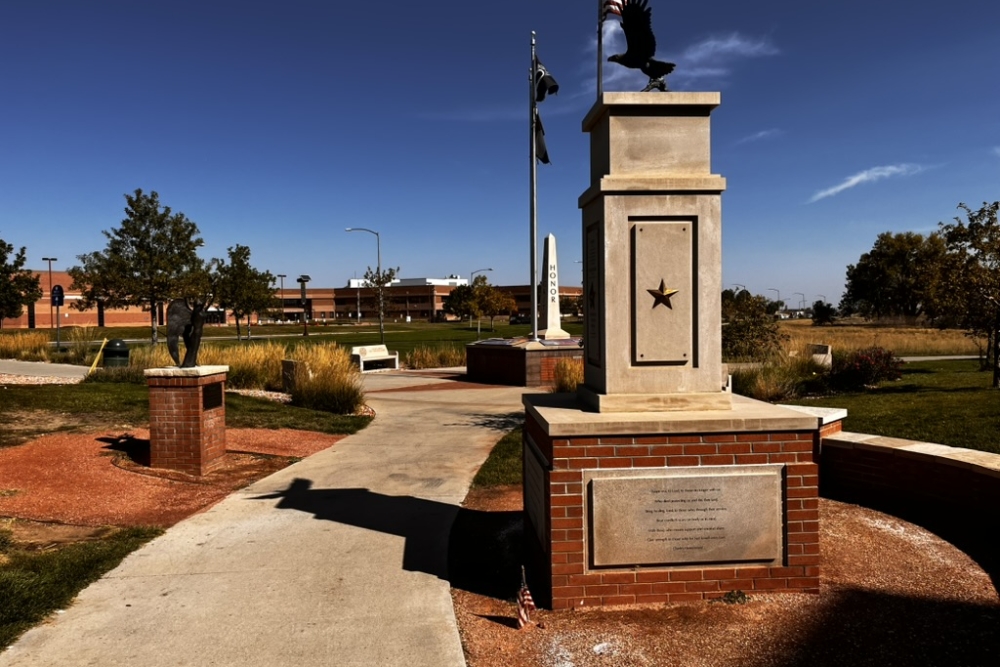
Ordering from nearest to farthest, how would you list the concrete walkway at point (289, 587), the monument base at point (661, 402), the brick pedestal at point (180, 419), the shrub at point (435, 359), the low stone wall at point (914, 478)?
1. the concrete walkway at point (289, 587)
2. the monument base at point (661, 402)
3. the low stone wall at point (914, 478)
4. the brick pedestal at point (180, 419)
5. the shrub at point (435, 359)

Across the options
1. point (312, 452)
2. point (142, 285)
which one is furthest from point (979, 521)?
point (142, 285)

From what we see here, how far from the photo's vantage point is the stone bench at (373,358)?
72.1ft

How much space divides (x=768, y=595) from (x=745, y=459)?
2.76ft

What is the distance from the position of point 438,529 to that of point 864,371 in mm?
12057

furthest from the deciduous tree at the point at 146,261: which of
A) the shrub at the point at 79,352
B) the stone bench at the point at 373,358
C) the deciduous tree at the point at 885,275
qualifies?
the deciduous tree at the point at 885,275

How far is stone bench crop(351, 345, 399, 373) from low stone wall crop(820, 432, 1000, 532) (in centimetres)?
1691

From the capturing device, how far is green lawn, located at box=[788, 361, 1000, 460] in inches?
312

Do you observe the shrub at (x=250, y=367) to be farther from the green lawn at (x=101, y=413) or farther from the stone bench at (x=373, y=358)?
the stone bench at (x=373, y=358)

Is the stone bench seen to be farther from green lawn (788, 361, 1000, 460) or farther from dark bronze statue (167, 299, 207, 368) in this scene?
green lawn (788, 361, 1000, 460)

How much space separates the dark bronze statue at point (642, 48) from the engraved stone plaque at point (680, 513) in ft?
8.63

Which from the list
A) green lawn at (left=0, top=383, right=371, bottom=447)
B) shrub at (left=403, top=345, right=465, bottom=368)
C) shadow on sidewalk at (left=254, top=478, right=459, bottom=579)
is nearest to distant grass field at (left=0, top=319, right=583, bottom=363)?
shrub at (left=403, top=345, right=465, bottom=368)

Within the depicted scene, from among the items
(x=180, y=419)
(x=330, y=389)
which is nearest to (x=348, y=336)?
(x=330, y=389)

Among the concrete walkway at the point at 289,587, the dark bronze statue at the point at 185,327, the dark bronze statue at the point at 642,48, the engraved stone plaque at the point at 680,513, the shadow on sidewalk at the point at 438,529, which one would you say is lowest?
the shadow on sidewalk at the point at 438,529

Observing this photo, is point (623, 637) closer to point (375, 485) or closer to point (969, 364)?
point (375, 485)
